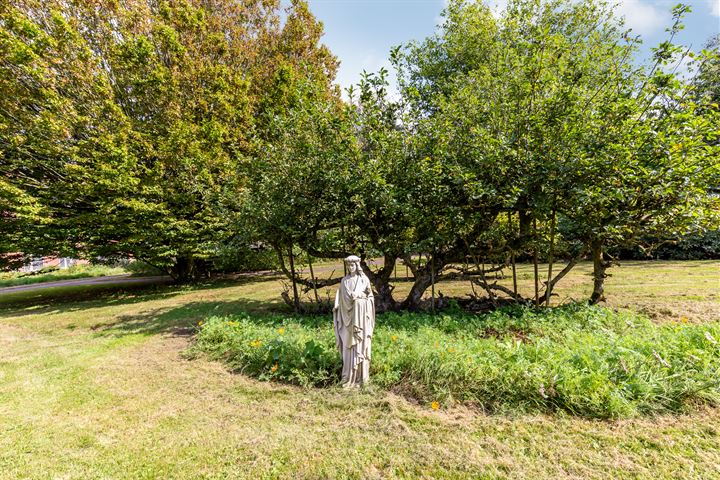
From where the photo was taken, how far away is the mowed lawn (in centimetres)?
283

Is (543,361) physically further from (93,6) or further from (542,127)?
(93,6)

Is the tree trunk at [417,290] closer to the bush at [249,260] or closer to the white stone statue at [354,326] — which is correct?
the white stone statue at [354,326]

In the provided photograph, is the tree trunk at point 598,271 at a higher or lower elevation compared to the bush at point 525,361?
higher

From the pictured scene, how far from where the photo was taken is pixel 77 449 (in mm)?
3338

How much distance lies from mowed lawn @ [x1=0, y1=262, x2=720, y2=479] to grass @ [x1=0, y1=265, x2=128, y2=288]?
20034mm

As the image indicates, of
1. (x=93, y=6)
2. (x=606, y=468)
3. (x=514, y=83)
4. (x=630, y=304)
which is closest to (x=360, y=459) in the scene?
(x=606, y=468)

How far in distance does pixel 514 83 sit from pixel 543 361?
5.19 meters

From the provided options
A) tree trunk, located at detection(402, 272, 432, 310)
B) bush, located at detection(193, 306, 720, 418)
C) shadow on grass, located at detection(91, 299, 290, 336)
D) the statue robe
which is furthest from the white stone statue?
shadow on grass, located at detection(91, 299, 290, 336)

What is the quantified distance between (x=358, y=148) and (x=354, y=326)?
4406 mm

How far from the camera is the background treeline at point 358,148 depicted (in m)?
5.76

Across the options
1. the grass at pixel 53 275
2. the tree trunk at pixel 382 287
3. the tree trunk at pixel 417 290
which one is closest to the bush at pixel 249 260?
the tree trunk at pixel 382 287

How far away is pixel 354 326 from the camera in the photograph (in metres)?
4.22

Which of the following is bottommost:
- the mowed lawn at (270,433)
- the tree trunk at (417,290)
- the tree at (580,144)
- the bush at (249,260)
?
the mowed lawn at (270,433)

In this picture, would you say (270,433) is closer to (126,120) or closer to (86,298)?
(126,120)
